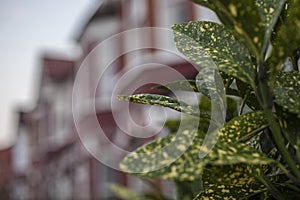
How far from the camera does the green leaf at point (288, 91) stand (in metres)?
0.47

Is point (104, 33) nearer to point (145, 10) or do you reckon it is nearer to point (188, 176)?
point (145, 10)

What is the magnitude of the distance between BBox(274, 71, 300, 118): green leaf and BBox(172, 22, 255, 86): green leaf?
38 mm

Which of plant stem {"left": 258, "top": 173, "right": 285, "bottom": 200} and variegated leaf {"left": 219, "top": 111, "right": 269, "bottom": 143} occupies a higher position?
variegated leaf {"left": 219, "top": 111, "right": 269, "bottom": 143}

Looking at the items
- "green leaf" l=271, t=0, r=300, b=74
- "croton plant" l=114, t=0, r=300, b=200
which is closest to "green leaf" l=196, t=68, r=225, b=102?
"croton plant" l=114, t=0, r=300, b=200

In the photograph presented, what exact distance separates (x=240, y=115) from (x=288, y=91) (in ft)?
0.17

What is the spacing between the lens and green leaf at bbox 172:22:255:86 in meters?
0.47

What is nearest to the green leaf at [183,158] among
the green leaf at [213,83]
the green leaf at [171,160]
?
the green leaf at [171,160]

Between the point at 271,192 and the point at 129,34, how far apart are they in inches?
487

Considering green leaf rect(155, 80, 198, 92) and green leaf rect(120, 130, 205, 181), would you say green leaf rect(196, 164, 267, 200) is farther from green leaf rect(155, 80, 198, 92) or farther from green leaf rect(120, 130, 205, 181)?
green leaf rect(155, 80, 198, 92)

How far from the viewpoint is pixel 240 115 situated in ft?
1.67

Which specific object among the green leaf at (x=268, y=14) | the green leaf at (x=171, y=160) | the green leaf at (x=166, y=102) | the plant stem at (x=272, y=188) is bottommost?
the plant stem at (x=272, y=188)

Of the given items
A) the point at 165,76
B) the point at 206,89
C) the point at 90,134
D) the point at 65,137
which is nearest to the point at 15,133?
the point at 65,137

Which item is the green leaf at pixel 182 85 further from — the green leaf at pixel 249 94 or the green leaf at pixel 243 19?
the green leaf at pixel 243 19

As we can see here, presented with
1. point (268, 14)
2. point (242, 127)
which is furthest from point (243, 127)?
point (268, 14)
